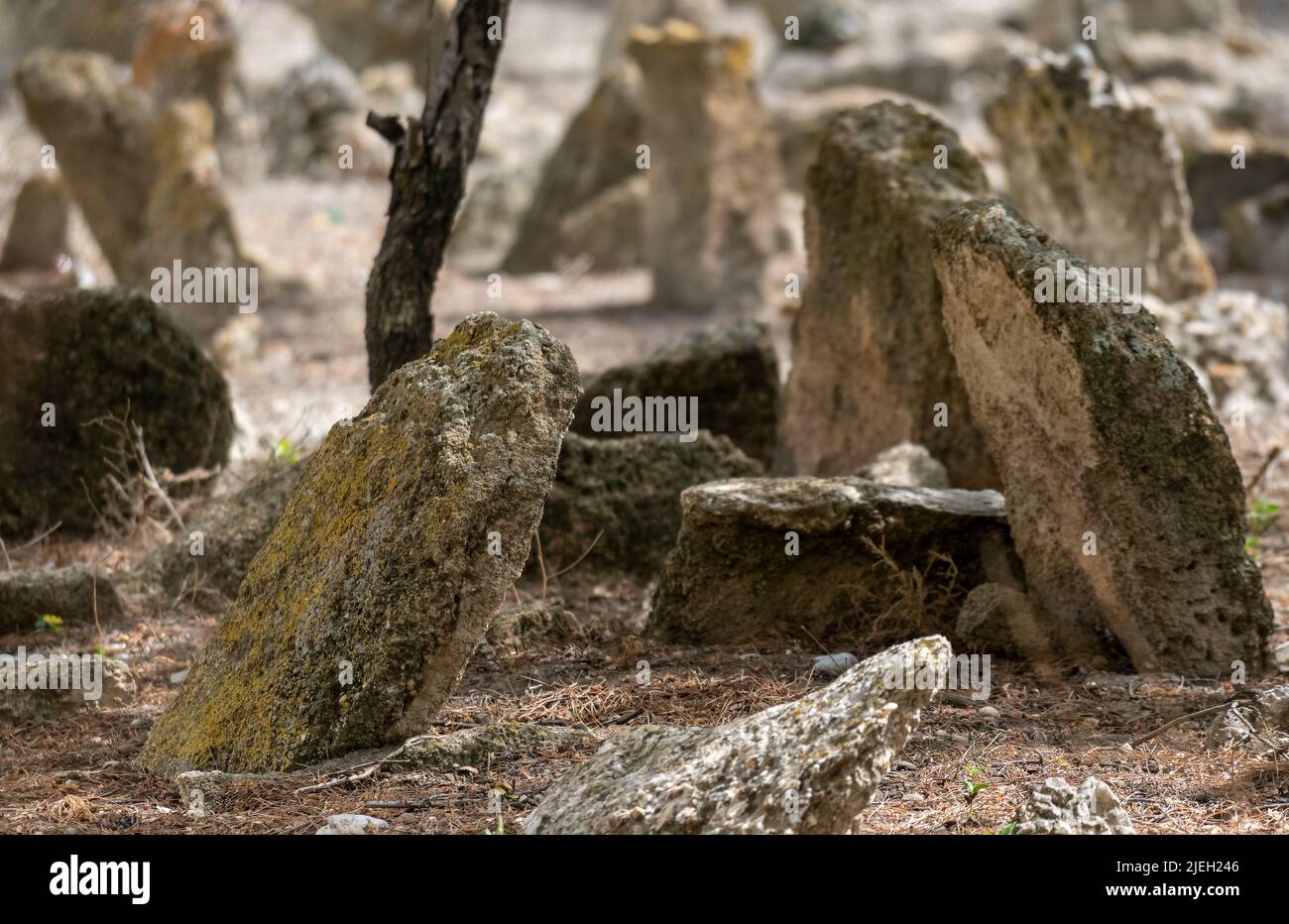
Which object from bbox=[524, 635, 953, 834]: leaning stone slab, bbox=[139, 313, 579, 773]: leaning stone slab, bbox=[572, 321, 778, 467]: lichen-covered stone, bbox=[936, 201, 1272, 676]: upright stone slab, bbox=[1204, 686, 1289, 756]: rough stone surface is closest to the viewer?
bbox=[524, 635, 953, 834]: leaning stone slab

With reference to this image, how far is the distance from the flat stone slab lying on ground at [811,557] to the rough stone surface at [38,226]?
10845 millimetres

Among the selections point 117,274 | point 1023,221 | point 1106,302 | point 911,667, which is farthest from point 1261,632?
point 117,274

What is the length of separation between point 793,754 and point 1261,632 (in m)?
2.19

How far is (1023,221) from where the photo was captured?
515 centimetres

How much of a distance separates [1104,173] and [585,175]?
6.36 metres

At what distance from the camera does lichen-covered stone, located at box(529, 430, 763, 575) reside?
6.37 m

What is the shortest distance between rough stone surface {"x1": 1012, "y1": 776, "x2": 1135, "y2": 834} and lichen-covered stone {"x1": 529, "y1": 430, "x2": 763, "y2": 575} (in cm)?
297

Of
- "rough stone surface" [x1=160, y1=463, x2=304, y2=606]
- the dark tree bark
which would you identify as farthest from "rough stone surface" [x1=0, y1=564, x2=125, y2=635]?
the dark tree bark

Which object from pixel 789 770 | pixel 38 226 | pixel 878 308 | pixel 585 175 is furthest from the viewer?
pixel 585 175

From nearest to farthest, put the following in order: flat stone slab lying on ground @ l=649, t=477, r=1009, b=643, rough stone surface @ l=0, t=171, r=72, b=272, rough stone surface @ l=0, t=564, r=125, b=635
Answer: flat stone slab lying on ground @ l=649, t=477, r=1009, b=643
rough stone surface @ l=0, t=564, r=125, b=635
rough stone surface @ l=0, t=171, r=72, b=272

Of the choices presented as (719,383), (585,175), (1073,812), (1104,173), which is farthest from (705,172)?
(1073,812)

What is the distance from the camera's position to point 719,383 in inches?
297

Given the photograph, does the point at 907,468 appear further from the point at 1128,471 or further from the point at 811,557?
the point at 1128,471

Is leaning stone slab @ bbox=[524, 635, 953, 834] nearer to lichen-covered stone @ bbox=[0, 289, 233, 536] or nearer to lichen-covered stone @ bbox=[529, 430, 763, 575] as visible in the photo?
lichen-covered stone @ bbox=[529, 430, 763, 575]
